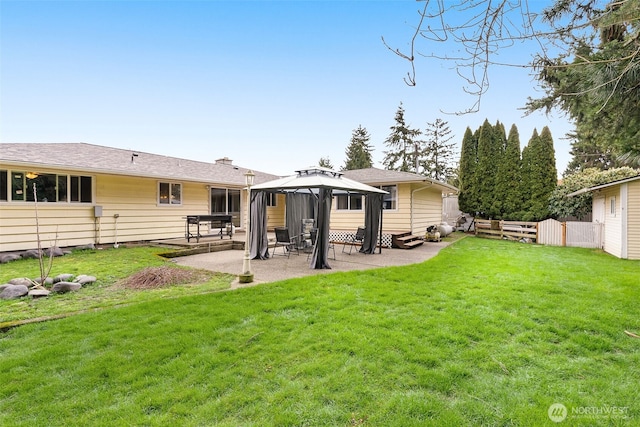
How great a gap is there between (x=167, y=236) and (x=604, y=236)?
684 inches

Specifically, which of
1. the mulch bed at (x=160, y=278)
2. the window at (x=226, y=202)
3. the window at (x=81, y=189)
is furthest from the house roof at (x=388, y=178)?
the window at (x=81, y=189)

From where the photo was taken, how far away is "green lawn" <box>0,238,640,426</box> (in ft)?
7.61

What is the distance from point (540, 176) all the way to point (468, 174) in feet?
12.3

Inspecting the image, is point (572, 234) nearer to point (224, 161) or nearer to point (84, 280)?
point (84, 280)

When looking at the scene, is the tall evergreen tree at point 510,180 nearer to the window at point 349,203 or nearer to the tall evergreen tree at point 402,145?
the window at point 349,203

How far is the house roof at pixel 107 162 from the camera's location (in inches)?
330

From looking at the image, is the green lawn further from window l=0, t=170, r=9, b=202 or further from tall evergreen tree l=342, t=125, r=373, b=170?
tall evergreen tree l=342, t=125, r=373, b=170

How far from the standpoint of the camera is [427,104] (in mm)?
3688

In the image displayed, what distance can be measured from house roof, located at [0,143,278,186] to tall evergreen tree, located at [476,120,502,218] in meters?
14.0

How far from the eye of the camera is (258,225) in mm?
8781

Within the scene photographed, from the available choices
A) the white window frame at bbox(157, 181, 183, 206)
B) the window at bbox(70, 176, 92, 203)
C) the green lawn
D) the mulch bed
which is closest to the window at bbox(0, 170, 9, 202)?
the window at bbox(70, 176, 92, 203)

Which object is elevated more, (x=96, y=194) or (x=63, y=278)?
(x=96, y=194)

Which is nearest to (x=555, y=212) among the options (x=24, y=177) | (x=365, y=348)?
(x=365, y=348)

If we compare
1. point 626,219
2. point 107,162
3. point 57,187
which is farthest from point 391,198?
point 57,187
